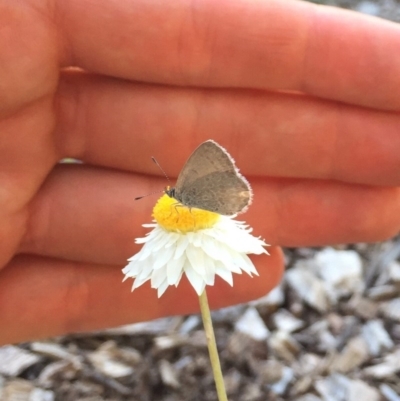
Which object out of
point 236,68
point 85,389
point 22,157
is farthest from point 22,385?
point 236,68

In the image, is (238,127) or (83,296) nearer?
(238,127)

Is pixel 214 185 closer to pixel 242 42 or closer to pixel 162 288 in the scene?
pixel 162 288

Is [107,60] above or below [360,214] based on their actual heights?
above

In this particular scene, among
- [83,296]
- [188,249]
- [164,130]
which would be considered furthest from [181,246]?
[83,296]

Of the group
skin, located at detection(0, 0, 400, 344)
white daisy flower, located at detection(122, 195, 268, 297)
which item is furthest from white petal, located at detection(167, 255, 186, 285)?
skin, located at detection(0, 0, 400, 344)

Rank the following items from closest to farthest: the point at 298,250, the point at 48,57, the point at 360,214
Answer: the point at 48,57 < the point at 360,214 < the point at 298,250

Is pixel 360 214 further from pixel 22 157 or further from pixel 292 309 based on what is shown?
pixel 22 157

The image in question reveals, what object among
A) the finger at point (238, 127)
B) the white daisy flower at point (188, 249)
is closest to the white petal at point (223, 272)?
the white daisy flower at point (188, 249)
